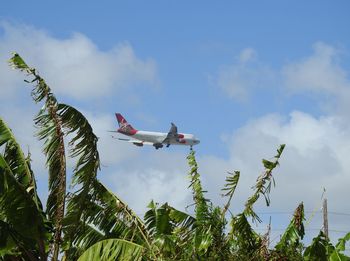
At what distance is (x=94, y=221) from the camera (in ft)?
48.2

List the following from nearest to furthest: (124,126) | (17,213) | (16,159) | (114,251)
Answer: (114,251)
(17,213)
(16,159)
(124,126)

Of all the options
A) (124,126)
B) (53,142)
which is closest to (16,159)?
(53,142)

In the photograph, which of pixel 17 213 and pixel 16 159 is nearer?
pixel 17 213

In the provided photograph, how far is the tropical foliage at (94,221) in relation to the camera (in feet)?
41.1

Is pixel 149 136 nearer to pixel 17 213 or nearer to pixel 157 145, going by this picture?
pixel 157 145

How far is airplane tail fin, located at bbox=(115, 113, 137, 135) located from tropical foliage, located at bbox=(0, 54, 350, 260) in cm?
8062

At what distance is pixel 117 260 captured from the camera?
12.5 metres

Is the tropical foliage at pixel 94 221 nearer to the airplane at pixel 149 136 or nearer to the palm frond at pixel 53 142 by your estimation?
the palm frond at pixel 53 142

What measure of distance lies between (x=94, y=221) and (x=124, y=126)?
274 feet

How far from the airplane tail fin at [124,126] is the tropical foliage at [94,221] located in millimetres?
80624

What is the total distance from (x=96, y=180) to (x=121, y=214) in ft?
2.65

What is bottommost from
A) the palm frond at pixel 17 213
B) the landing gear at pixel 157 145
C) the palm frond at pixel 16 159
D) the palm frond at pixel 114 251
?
the palm frond at pixel 114 251

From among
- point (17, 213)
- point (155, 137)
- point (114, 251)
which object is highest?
point (155, 137)

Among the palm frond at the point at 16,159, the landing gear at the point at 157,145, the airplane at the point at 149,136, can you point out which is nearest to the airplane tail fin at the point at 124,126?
the airplane at the point at 149,136
